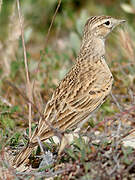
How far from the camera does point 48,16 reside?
10.1 metres

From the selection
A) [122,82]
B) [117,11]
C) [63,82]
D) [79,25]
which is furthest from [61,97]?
[117,11]

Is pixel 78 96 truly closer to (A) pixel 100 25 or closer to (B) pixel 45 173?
(B) pixel 45 173

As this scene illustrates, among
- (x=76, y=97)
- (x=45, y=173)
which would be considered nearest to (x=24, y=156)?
(x=45, y=173)

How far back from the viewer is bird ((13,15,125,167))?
3787mm

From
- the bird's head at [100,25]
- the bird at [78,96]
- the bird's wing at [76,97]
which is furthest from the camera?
the bird's head at [100,25]

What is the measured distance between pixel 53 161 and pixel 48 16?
6917 millimetres

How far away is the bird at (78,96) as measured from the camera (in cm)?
379

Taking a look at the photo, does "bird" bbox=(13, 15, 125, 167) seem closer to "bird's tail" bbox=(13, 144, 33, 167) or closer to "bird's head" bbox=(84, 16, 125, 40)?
"bird's tail" bbox=(13, 144, 33, 167)

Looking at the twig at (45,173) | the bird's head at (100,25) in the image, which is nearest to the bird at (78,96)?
the bird's head at (100,25)

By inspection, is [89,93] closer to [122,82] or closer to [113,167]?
[113,167]

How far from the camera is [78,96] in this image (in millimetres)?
4207

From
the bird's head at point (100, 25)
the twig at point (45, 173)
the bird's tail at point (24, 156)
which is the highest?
the bird's head at point (100, 25)

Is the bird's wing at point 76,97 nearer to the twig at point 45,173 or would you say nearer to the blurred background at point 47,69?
the blurred background at point 47,69

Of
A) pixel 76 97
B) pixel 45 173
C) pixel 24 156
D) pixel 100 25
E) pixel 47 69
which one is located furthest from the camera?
pixel 47 69
